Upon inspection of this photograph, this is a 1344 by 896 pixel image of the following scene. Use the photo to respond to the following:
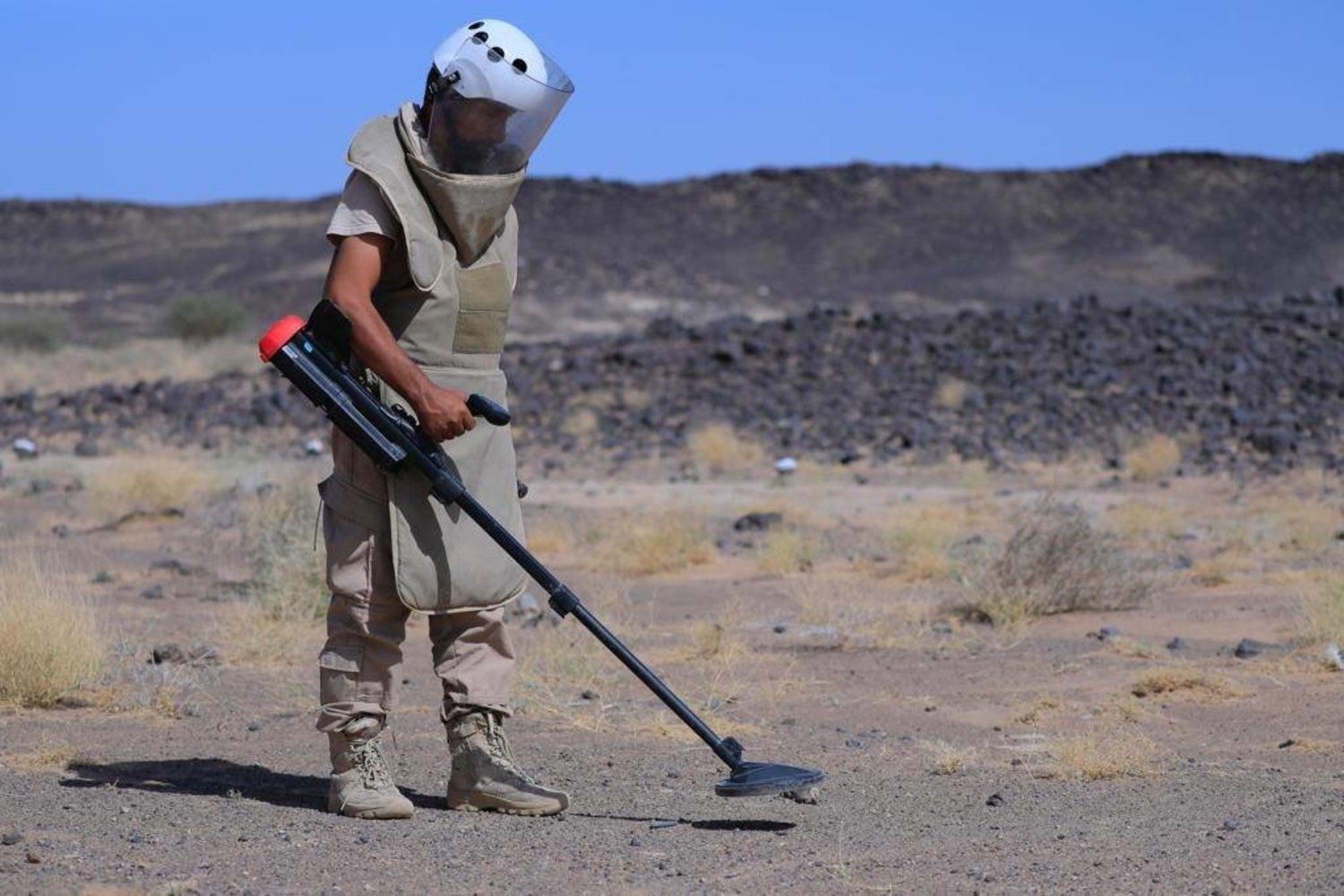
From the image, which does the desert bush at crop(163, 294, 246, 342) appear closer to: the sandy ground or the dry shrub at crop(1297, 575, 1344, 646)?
the sandy ground

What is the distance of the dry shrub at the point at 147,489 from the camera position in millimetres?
13938

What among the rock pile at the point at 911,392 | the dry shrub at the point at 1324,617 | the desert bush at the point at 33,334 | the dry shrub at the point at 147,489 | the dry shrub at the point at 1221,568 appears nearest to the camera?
the dry shrub at the point at 1324,617

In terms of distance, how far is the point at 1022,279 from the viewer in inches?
1927

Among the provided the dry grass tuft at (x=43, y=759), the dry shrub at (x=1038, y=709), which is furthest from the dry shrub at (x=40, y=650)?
the dry shrub at (x=1038, y=709)

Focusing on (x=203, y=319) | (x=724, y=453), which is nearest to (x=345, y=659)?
(x=724, y=453)

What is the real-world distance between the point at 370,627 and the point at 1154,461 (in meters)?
12.0

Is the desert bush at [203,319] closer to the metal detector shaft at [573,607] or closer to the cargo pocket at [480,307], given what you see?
the cargo pocket at [480,307]

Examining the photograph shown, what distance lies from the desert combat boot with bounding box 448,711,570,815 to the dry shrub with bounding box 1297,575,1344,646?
4.10 metres

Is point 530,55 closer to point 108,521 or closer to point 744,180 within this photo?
point 108,521

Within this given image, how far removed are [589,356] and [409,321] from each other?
17433 mm

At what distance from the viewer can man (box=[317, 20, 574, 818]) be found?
481cm

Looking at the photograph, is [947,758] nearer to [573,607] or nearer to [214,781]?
[573,607]

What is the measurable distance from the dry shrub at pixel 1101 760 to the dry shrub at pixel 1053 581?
294 centimetres

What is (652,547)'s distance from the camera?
11375mm
